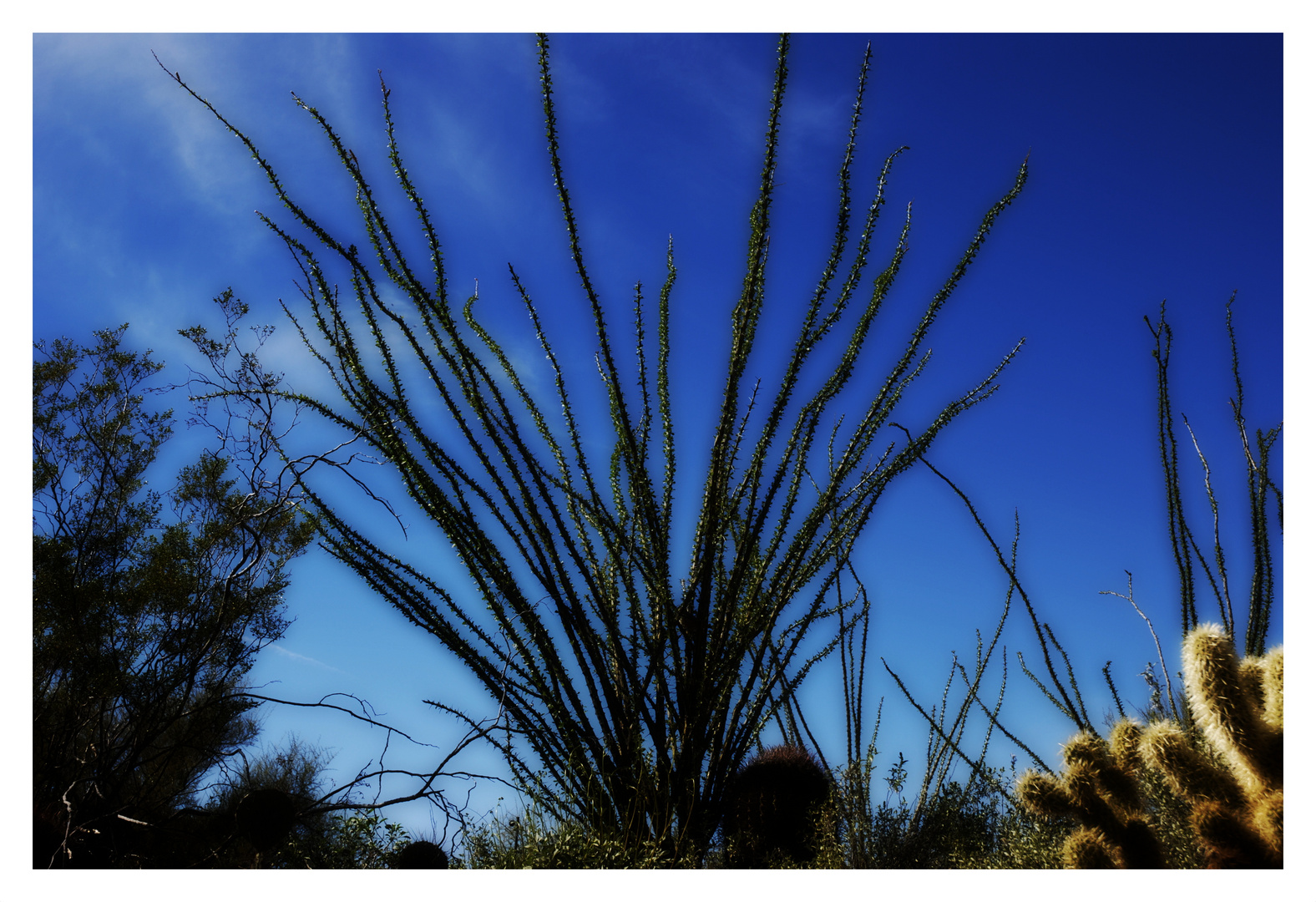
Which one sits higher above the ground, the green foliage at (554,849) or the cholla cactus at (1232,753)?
the cholla cactus at (1232,753)

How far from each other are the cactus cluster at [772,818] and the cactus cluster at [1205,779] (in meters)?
0.45

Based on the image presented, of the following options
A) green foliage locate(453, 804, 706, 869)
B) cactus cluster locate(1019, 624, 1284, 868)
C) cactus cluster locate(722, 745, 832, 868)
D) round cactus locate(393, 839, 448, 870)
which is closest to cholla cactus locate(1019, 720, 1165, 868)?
cactus cluster locate(1019, 624, 1284, 868)

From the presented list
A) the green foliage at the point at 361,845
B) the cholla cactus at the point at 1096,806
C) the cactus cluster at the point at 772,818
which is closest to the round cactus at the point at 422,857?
the green foliage at the point at 361,845

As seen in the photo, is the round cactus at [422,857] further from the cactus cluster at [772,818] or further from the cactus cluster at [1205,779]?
the cactus cluster at [1205,779]

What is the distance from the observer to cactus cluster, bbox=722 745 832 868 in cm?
149

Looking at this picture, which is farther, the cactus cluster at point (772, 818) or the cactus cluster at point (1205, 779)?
the cactus cluster at point (772, 818)

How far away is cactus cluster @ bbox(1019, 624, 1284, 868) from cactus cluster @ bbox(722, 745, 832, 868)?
1.47ft

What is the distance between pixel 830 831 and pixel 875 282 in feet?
3.52

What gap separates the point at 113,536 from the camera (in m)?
2.75

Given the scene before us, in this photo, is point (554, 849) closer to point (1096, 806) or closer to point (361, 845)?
point (361, 845)

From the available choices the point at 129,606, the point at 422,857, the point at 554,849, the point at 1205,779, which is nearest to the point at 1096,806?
the point at 1205,779

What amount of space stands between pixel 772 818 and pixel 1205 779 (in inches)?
29.8

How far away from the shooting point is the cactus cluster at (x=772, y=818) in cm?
149
